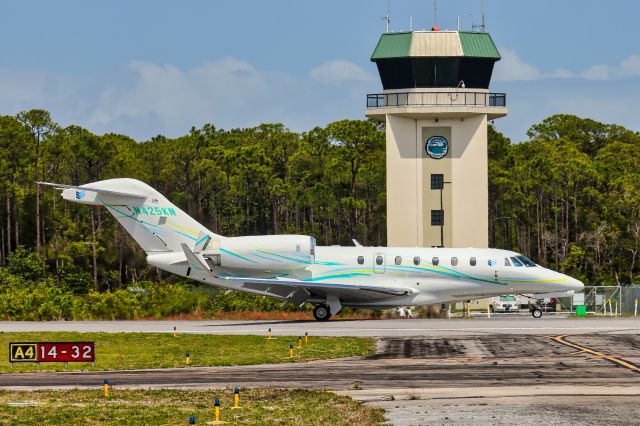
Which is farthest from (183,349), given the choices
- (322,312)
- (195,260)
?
(322,312)

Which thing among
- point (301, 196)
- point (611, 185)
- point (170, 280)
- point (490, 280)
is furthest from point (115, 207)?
point (611, 185)

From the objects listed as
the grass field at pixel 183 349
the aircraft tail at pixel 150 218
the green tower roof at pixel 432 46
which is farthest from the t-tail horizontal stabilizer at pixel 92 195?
the green tower roof at pixel 432 46

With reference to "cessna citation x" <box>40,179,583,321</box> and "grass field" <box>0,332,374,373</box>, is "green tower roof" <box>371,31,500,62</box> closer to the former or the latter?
"cessna citation x" <box>40,179,583,321</box>

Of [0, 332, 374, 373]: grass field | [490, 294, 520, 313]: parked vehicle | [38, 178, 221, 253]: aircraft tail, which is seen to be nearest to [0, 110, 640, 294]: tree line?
[490, 294, 520, 313]: parked vehicle

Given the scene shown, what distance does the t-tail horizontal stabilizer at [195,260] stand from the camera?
161 ft

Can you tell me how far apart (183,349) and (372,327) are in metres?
11.6

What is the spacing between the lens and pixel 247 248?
51.4 m

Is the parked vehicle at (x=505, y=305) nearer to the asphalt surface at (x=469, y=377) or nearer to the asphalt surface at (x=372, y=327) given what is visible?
the asphalt surface at (x=372, y=327)

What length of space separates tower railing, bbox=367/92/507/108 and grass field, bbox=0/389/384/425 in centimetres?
4229

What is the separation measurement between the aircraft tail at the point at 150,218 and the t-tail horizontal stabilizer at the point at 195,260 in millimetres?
920

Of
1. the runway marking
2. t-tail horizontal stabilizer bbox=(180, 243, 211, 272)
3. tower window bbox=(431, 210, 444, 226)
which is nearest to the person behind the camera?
the runway marking

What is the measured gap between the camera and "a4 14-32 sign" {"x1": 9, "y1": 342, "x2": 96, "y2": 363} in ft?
102

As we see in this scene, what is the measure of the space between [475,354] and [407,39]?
3584 centimetres

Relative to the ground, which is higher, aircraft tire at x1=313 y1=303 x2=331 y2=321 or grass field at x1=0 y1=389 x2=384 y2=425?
aircraft tire at x1=313 y1=303 x2=331 y2=321
